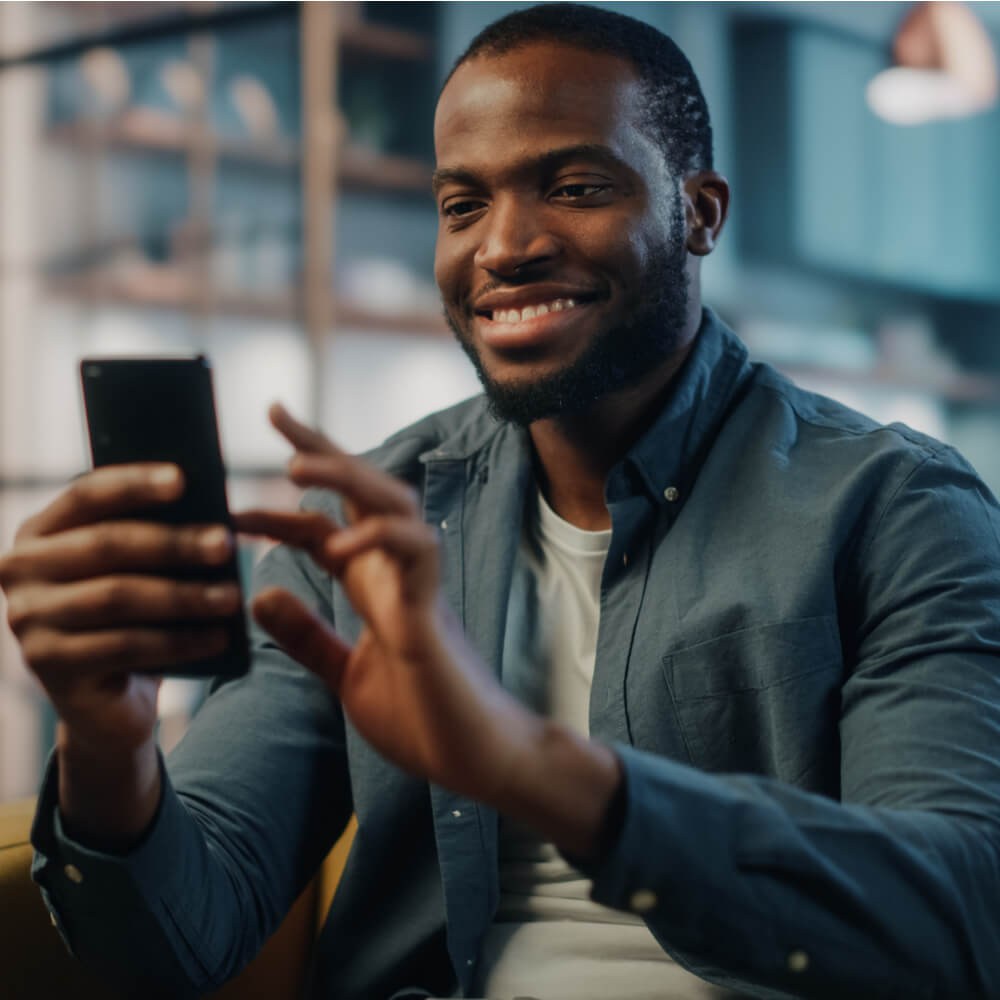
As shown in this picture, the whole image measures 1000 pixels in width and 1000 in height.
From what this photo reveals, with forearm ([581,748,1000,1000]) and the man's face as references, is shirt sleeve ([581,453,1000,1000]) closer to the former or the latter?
forearm ([581,748,1000,1000])

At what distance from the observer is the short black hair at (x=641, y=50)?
1213mm

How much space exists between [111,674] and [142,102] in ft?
8.42

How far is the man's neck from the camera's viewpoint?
1.22 m

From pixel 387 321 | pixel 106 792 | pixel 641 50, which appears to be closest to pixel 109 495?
pixel 106 792

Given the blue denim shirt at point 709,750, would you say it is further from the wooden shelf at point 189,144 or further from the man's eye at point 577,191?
the wooden shelf at point 189,144

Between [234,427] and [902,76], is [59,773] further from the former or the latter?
[902,76]

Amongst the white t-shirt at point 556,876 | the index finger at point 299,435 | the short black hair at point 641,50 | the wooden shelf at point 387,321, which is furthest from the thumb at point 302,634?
the wooden shelf at point 387,321

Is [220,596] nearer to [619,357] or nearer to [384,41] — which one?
[619,357]

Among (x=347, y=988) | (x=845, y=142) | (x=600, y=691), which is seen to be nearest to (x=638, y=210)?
(x=600, y=691)

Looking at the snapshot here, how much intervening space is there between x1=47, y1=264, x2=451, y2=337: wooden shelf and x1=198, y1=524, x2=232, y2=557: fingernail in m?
2.44

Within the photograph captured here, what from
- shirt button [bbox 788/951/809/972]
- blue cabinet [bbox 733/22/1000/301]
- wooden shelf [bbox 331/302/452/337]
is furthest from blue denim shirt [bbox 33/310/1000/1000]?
blue cabinet [bbox 733/22/1000/301]

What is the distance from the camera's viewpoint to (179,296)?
3.03 meters

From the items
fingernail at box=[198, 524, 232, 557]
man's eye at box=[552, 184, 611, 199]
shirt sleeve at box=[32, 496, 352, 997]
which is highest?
man's eye at box=[552, 184, 611, 199]

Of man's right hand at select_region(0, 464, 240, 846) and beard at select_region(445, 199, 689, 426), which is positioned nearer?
man's right hand at select_region(0, 464, 240, 846)
